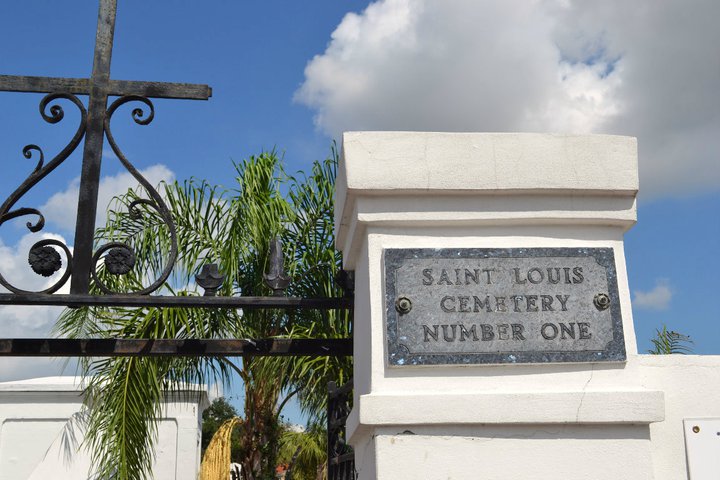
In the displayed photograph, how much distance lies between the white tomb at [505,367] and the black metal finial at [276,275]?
15.8 inches

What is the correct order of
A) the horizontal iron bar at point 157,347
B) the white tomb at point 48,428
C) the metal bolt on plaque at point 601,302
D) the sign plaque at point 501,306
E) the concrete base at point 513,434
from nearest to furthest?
the concrete base at point 513,434, the sign plaque at point 501,306, the metal bolt on plaque at point 601,302, the horizontal iron bar at point 157,347, the white tomb at point 48,428

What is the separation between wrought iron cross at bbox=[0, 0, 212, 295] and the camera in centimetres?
346

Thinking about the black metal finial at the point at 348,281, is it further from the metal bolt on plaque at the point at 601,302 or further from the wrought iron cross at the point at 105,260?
the metal bolt on plaque at the point at 601,302

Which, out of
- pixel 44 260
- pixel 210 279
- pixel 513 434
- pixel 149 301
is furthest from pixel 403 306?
pixel 44 260

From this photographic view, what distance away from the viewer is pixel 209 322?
768cm

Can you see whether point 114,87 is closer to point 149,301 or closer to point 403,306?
point 149,301

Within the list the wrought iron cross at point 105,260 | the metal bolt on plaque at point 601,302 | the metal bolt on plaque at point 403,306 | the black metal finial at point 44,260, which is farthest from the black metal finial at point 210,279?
the metal bolt on plaque at point 601,302

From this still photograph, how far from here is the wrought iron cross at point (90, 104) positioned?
136 inches

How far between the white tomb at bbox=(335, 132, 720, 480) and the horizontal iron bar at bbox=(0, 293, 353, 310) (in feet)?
1.19

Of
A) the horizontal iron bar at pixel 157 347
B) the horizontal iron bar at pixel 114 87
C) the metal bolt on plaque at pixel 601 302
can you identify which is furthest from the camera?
the horizontal iron bar at pixel 114 87

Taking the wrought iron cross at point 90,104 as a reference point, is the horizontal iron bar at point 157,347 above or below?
below

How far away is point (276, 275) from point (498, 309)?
3.66 feet

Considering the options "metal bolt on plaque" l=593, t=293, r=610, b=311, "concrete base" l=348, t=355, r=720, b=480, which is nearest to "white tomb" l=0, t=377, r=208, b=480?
"concrete base" l=348, t=355, r=720, b=480

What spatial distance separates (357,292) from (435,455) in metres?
0.93
